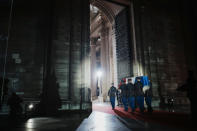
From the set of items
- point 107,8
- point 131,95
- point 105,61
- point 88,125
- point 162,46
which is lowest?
point 88,125

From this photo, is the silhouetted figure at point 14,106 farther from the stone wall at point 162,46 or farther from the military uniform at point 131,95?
the stone wall at point 162,46

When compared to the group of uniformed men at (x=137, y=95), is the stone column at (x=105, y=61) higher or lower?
higher

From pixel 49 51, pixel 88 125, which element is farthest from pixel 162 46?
pixel 88 125

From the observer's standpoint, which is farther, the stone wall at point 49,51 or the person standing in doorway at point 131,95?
the stone wall at point 49,51

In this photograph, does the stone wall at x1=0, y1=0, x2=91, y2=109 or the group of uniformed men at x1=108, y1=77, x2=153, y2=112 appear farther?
the stone wall at x1=0, y1=0, x2=91, y2=109

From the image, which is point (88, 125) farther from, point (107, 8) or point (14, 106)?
point (107, 8)

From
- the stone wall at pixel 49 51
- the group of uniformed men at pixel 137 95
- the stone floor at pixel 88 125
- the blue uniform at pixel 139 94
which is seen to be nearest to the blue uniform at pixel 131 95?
the group of uniformed men at pixel 137 95

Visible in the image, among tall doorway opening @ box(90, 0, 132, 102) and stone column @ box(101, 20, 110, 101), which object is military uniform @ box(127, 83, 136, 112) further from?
stone column @ box(101, 20, 110, 101)

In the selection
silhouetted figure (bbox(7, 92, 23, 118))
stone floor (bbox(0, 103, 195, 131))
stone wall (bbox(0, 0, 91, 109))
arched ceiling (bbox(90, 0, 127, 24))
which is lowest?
stone floor (bbox(0, 103, 195, 131))

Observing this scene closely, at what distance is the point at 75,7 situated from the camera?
995 cm

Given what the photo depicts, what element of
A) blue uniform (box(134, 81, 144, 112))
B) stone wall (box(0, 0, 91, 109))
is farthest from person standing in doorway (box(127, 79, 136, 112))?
stone wall (box(0, 0, 91, 109))

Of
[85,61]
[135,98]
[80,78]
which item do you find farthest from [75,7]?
[135,98]

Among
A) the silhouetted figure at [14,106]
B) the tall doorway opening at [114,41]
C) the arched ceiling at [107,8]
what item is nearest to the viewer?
the silhouetted figure at [14,106]

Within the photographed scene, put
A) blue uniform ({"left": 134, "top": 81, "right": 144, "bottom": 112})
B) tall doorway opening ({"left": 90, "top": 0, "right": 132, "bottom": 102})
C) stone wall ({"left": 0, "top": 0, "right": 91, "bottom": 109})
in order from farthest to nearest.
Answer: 1. tall doorway opening ({"left": 90, "top": 0, "right": 132, "bottom": 102})
2. stone wall ({"left": 0, "top": 0, "right": 91, "bottom": 109})
3. blue uniform ({"left": 134, "top": 81, "right": 144, "bottom": 112})
